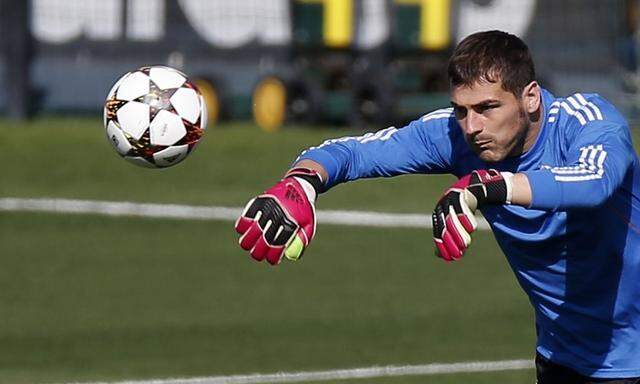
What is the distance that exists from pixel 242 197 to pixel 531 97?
14.1 meters

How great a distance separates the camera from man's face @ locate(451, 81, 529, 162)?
6055 mm

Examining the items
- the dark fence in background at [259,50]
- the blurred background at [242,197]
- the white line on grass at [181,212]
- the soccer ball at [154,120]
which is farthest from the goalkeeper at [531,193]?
the dark fence in background at [259,50]

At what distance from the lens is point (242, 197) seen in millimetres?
20203

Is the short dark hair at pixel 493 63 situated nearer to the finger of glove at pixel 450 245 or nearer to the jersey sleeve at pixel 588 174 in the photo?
the jersey sleeve at pixel 588 174

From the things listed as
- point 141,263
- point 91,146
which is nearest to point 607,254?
point 141,263

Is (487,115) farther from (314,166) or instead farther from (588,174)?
(314,166)

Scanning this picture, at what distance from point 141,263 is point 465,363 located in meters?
5.50

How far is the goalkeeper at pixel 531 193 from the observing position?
5.70 m

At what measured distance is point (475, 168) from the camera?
672 cm

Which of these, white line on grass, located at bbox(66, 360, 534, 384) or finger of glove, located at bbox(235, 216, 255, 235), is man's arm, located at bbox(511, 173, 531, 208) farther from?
white line on grass, located at bbox(66, 360, 534, 384)

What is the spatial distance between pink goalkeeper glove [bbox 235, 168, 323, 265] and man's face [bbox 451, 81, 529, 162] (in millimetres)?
680

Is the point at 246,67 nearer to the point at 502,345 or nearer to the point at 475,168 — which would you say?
the point at 502,345

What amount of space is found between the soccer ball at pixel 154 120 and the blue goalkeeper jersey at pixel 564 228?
1770mm

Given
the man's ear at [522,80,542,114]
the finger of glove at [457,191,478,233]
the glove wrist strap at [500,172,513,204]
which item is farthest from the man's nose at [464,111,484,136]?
the finger of glove at [457,191,478,233]
